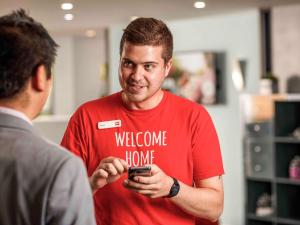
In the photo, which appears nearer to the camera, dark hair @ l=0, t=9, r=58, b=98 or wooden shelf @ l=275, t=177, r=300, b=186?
dark hair @ l=0, t=9, r=58, b=98

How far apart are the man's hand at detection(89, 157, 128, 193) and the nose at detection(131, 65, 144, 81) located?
0.31 m

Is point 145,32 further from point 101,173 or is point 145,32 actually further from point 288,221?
point 288,221

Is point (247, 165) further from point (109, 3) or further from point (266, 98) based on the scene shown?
point (109, 3)

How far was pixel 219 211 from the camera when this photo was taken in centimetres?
199

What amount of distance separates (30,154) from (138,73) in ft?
2.80

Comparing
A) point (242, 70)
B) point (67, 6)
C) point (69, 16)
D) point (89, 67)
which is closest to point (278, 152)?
point (242, 70)

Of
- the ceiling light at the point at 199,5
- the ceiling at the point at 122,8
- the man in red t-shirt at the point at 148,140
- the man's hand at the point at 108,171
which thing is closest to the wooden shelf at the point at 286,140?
the ceiling at the point at 122,8

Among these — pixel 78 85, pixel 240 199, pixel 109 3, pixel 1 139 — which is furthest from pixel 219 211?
pixel 78 85

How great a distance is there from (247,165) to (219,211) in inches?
164

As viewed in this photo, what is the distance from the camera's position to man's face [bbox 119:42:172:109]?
6.27 ft

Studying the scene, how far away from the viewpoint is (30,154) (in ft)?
3.61

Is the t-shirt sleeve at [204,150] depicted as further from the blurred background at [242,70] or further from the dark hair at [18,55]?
the blurred background at [242,70]

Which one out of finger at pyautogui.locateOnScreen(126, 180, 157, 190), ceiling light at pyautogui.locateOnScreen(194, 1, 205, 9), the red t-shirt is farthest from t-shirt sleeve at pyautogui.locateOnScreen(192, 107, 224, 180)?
ceiling light at pyautogui.locateOnScreen(194, 1, 205, 9)

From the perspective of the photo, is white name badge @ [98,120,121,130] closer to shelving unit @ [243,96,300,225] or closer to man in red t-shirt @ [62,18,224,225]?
man in red t-shirt @ [62,18,224,225]
